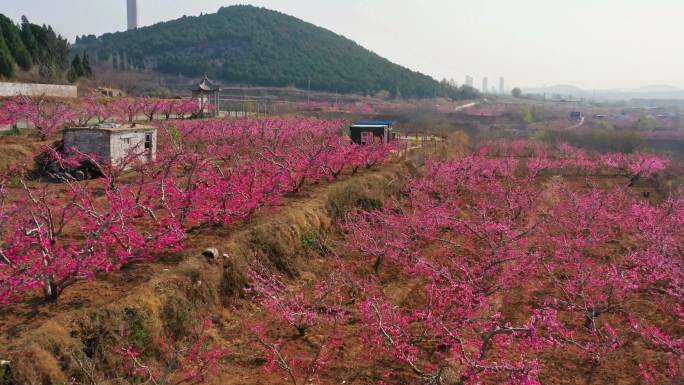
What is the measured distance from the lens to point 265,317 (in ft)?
41.6

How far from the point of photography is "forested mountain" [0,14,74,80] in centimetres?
3869

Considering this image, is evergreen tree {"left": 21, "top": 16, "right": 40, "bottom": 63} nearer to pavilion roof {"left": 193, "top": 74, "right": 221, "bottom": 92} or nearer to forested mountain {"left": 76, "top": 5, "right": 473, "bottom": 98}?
pavilion roof {"left": 193, "top": 74, "right": 221, "bottom": 92}

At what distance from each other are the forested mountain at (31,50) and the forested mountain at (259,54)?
4609cm

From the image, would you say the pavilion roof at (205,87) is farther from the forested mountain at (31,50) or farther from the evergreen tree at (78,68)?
the evergreen tree at (78,68)

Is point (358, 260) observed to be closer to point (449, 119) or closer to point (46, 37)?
point (46, 37)

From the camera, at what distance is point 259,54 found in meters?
126

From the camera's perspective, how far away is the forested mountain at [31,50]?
38688 mm

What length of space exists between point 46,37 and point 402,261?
177 feet

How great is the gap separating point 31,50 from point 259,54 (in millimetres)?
81262

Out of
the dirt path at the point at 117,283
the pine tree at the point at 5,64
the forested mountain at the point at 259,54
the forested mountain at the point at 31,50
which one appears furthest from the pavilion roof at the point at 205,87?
the forested mountain at the point at 259,54

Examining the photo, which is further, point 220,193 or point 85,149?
point 85,149

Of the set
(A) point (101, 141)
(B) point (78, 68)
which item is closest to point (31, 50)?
(B) point (78, 68)

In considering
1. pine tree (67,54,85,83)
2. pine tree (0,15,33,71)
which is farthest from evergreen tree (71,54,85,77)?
pine tree (0,15,33,71)

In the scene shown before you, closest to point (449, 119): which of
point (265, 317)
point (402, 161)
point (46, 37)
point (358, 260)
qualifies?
point (402, 161)
